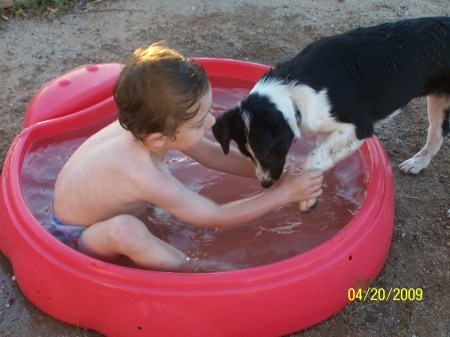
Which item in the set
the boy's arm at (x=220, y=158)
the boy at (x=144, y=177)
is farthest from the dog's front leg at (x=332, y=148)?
the boy's arm at (x=220, y=158)

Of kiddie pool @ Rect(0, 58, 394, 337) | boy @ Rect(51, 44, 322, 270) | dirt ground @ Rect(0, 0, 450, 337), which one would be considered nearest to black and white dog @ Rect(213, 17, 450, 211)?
boy @ Rect(51, 44, 322, 270)

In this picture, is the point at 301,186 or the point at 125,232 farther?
the point at 301,186

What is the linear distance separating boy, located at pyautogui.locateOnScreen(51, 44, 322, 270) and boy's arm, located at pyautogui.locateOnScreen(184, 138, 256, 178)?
36cm

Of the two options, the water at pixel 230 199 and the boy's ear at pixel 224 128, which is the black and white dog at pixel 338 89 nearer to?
the boy's ear at pixel 224 128

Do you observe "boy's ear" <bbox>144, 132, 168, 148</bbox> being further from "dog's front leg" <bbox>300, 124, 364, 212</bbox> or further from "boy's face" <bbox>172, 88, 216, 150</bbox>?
"dog's front leg" <bbox>300, 124, 364, 212</bbox>

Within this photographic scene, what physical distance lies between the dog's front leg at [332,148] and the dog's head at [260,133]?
25 cm

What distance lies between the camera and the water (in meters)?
3.13

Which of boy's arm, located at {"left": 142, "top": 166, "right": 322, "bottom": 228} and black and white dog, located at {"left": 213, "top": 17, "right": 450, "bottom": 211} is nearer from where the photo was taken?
boy's arm, located at {"left": 142, "top": 166, "right": 322, "bottom": 228}

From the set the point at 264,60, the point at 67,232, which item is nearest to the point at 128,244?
the point at 67,232

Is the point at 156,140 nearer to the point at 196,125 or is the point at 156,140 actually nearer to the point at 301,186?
the point at 196,125

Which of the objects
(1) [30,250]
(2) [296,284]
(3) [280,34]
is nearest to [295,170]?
(2) [296,284]

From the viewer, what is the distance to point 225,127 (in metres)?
2.88

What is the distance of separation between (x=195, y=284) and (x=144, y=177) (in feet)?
1.77

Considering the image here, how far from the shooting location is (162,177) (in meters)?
2.63
